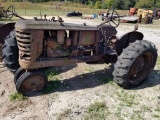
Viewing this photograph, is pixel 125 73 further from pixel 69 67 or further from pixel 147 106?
pixel 69 67

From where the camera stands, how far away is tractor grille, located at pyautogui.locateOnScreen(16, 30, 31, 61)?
508cm

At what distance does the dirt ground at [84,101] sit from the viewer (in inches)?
187

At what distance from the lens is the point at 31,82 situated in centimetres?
546

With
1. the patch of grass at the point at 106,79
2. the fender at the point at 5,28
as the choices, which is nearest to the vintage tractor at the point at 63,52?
the patch of grass at the point at 106,79

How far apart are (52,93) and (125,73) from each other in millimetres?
1596

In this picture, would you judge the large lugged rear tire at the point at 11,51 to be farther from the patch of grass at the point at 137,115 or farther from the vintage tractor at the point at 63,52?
the patch of grass at the point at 137,115

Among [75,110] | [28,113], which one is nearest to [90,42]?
[75,110]

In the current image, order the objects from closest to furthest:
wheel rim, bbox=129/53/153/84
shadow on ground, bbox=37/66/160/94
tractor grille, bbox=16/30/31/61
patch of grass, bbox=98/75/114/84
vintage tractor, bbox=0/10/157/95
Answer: tractor grille, bbox=16/30/31/61, vintage tractor, bbox=0/10/157/95, shadow on ground, bbox=37/66/160/94, wheel rim, bbox=129/53/153/84, patch of grass, bbox=98/75/114/84

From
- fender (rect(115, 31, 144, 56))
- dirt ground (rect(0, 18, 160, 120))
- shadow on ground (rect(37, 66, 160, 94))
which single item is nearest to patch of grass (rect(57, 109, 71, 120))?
dirt ground (rect(0, 18, 160, 120))

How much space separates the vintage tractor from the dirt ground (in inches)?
11.7

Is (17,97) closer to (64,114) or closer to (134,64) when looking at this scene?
(64,114)

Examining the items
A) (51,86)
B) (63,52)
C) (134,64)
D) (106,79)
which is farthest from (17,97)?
(134,64)

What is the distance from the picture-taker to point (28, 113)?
479 cm

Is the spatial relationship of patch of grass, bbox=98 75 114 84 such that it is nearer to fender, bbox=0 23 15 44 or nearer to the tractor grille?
the tractor grille
